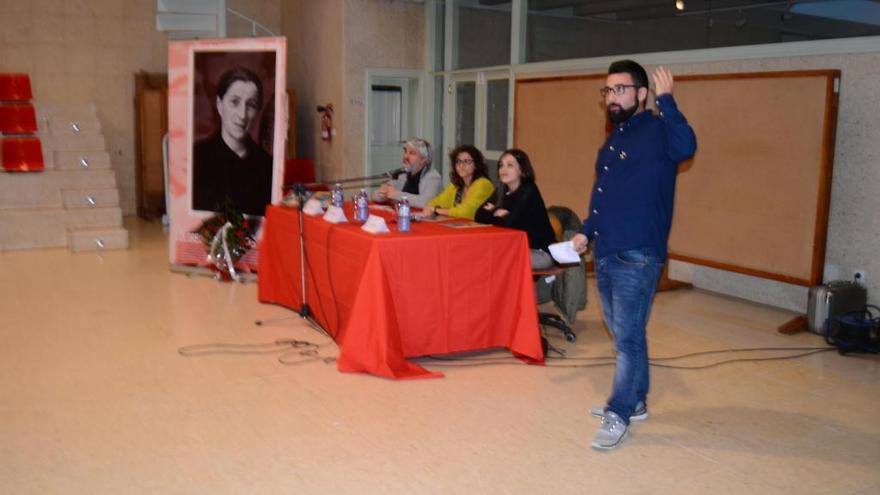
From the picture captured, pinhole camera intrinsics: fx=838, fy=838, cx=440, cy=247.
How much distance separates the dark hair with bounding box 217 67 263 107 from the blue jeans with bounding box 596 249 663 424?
4.08 meters

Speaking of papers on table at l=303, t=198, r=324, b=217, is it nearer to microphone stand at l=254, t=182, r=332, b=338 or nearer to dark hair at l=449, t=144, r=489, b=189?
microphone stand at l=254, t=182, r=332, b=338

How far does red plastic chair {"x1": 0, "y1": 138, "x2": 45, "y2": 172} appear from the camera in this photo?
27.6ft

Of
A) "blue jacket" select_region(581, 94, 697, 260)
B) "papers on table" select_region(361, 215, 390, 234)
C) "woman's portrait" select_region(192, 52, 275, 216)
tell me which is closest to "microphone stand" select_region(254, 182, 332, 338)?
"papers on table" select_region(361, 215, 390, 234)

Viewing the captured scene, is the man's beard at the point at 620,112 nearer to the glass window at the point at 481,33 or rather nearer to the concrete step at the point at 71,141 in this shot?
the glass window at the point at 481,33

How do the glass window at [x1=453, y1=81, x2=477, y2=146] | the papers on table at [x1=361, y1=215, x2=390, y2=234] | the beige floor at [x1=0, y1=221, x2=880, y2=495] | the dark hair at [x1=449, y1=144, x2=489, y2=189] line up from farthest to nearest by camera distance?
the glass window at [x1=453, y1=81, x2=477, y2=146], the dark hair at [x1=449, y1=144, x2=489, y2=189], the papers on table at [x1=361, y1=215, x2=390, y2=234], the beige floor at [x1=0, y1=221, x2=880, y2=495]

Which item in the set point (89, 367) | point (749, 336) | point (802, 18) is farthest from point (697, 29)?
point (89, 367)

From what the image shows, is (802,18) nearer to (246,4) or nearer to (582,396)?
(582,396)

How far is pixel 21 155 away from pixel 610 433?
7.33 meters

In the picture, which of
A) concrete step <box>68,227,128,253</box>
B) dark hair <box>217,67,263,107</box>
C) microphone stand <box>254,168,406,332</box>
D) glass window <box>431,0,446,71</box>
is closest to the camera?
microphone stand <box>254,168,406,332</box>

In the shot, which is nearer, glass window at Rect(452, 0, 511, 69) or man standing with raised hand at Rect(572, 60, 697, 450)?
man standing with raised hand at Rect(572, 60, 697, 450)

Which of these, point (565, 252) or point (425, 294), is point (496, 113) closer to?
point (425, 294)

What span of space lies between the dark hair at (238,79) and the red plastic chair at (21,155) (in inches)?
113

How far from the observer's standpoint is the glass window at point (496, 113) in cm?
861

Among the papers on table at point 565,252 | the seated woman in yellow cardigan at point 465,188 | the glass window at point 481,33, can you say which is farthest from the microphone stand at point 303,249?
the glass window at point 481,33
